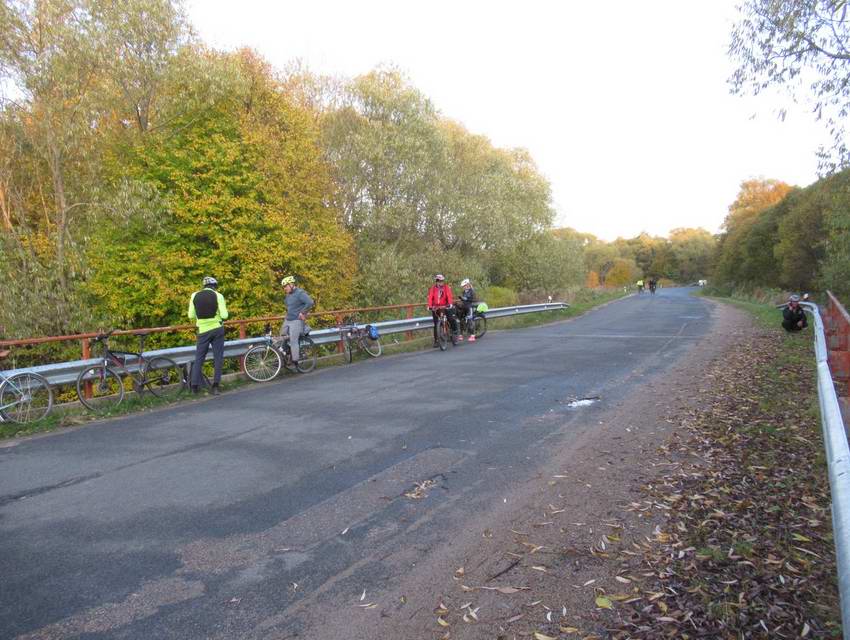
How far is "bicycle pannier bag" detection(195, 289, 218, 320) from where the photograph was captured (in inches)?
389

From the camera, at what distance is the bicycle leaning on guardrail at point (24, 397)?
7750 mm

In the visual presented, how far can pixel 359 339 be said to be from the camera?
540 inches

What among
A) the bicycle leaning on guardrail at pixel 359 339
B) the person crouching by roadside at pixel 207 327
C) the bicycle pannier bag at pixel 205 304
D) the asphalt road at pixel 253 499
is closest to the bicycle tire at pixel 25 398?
the asphalt road at pixel 253 499

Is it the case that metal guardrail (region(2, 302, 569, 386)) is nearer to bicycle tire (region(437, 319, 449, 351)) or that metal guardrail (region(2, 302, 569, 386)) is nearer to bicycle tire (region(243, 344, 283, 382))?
bicycle tire (region(243, 344, 283, 382))

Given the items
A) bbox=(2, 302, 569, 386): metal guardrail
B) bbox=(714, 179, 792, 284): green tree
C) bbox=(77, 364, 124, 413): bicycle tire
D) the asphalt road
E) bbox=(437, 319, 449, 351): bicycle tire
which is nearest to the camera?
the asphalt road

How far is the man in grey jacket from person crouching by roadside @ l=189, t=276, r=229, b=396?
1739 mm

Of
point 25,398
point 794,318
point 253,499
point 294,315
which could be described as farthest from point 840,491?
point 794,318

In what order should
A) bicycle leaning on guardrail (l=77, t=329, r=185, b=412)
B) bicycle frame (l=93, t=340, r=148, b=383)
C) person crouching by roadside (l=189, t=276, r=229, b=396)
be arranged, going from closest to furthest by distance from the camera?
bicycle leaning on guardrail (l=77, t=329, r=185, b=412) < bicycle frame (l=93, t=340, r=148, b=383) < person crouching by roadside (l=189, t=276, r=229, b=396)

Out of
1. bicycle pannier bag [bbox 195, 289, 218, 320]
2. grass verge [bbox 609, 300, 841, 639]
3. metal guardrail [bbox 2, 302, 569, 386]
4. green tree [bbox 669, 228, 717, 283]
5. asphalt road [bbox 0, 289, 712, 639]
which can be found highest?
green tree [bbox 669, 228, 717, 283]

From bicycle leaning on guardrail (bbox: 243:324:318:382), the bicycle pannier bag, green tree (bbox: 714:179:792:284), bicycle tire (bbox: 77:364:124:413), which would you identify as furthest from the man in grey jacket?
green tree (bbox: 714:179:792:284)

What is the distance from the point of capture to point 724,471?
16.4ft

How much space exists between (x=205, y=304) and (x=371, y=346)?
4.85m

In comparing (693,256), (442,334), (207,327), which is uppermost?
(693,256)

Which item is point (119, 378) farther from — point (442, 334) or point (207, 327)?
point (442, 334)
